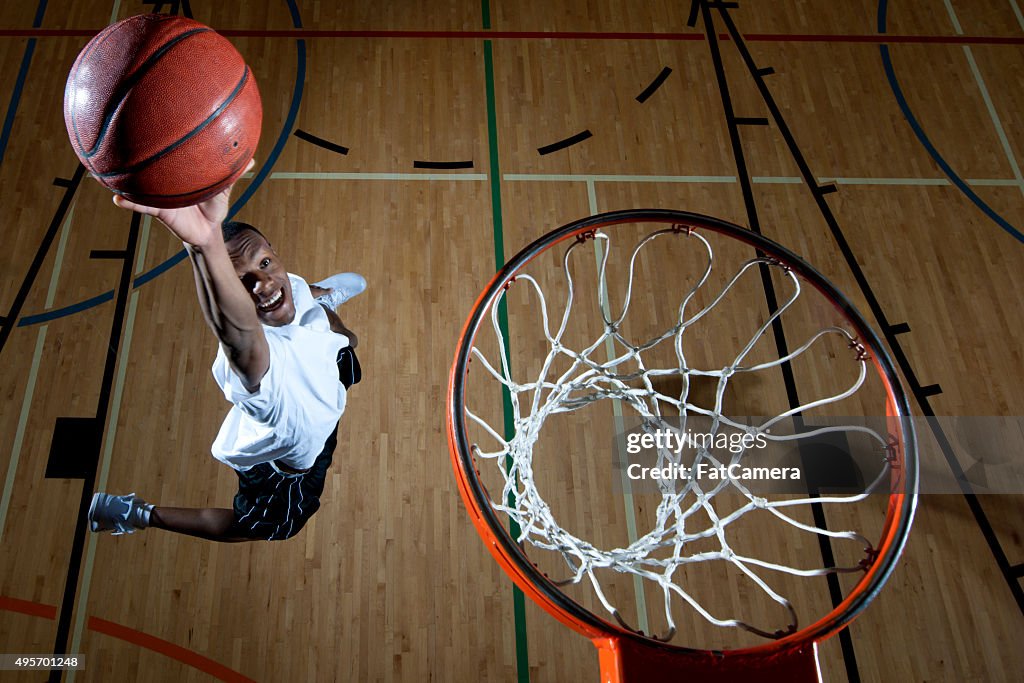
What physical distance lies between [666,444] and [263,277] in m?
1.60

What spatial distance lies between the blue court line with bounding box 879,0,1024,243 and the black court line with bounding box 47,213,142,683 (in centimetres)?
355

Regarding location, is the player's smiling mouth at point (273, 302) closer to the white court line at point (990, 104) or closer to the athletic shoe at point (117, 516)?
the athletic shoe at point (117, 516)

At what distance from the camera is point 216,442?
275cm

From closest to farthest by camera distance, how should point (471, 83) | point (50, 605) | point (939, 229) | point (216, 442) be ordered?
point (50, 605) < point (216, 442) < point (939, 229) < point (471, 83)

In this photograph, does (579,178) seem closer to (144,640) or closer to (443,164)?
(443,164)

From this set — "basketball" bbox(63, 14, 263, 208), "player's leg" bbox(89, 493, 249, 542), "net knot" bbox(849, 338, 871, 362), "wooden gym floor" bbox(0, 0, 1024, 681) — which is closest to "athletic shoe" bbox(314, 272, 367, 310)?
"wooden gym floor" bbox(0, 0, 1024, 681)

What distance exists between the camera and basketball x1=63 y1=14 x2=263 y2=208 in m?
1.70

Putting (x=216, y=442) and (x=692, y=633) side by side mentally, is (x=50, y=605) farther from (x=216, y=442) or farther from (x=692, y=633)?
(x=692, y=633)

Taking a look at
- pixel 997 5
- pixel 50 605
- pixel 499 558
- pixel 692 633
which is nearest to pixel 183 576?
pixel 50 605

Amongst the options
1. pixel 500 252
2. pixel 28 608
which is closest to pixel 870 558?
pixel 500 252

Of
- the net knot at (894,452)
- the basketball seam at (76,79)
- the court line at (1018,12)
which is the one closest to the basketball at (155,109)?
the basketball seam at (76,79)

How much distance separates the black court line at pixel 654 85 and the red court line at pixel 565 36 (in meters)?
0.23

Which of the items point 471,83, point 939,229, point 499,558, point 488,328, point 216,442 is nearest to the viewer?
point 499,558

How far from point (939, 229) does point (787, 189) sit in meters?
0.68
